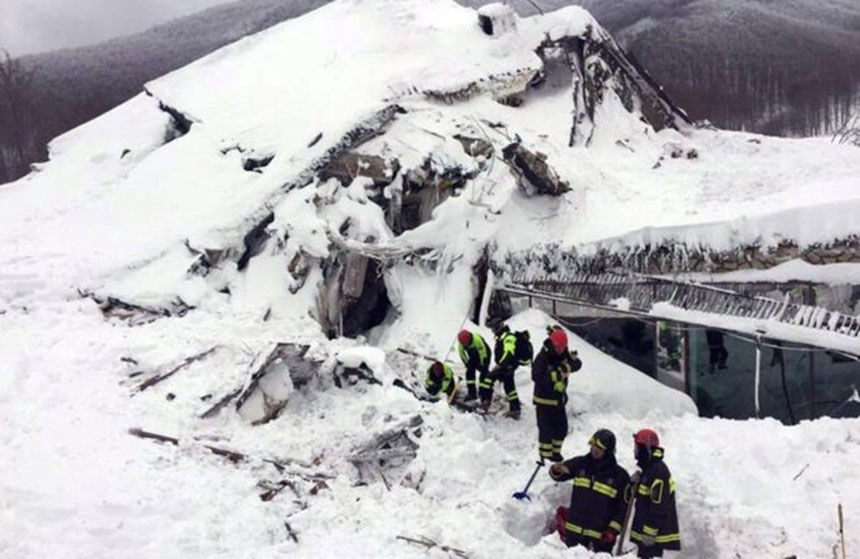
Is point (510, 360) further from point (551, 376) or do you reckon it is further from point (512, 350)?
point (551, 376)

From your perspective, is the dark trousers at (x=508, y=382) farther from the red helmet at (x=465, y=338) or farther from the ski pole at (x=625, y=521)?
the ski pole at (x=625, y=521)

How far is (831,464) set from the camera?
6105 mm

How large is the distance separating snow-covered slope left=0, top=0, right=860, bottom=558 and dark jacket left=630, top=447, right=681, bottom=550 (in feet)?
1.94

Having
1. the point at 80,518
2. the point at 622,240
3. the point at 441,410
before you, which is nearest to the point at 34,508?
the point at 80,518

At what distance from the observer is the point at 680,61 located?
213 ft

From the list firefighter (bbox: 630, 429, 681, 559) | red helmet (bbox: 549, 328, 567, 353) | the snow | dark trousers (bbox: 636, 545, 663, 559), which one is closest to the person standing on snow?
red helmet (bbox: 549, 328, 567, 353)

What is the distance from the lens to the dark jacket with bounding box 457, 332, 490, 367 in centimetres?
843

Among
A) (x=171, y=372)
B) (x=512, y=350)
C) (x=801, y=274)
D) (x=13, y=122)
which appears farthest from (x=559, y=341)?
(x=13, y=122)

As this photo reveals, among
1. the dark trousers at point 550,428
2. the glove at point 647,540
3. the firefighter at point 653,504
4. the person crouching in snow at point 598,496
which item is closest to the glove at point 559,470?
the person crouching in snow at point 598,496

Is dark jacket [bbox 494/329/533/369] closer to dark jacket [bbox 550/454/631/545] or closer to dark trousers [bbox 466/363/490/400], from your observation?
dark trousers [bbox 466/363/490/400]

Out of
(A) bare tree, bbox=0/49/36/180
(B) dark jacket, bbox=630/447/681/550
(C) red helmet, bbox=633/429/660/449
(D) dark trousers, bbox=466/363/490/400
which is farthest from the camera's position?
(A) bare tree, bbox=0/49/36/180

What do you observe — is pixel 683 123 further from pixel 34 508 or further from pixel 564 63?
pixel 34 508

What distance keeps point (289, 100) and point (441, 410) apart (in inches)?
359

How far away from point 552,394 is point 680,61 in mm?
64426
